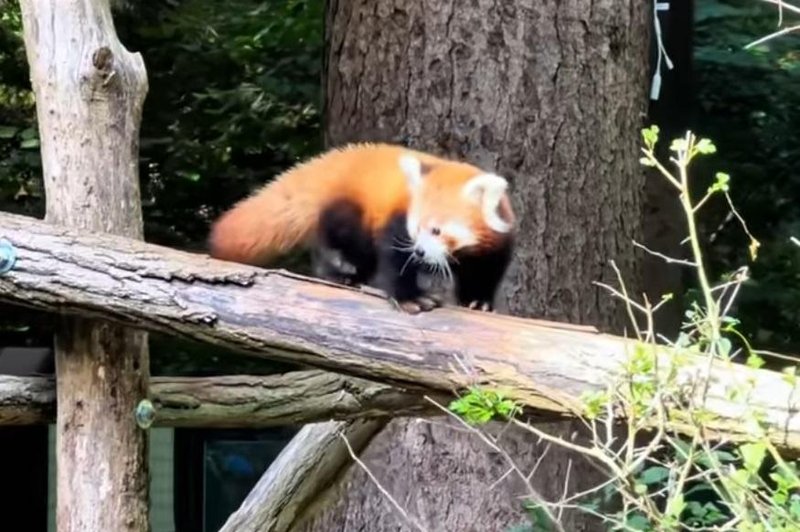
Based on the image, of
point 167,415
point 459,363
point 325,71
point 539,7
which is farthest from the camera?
point 325,71

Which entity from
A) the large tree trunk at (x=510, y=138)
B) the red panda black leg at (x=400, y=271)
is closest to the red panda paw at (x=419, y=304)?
the red panda black leg at (x=400, y=271)

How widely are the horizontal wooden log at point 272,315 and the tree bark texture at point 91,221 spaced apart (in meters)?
0.12

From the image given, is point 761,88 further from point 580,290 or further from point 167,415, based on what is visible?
point 167,415

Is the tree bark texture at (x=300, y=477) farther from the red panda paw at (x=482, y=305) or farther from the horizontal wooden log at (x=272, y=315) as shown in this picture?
the horizontal wooden log at (x=272, y=315)

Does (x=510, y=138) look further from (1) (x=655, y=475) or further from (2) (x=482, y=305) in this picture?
(1) (x=655, y=475)

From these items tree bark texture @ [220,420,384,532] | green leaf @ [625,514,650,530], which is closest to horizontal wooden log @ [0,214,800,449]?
green leaf @ [625,514,650,530]

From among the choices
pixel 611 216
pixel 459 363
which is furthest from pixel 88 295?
pixel 611 216

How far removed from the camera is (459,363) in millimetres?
2031

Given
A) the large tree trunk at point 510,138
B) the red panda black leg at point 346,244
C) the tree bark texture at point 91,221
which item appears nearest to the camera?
the tree bark texture at point 91,221

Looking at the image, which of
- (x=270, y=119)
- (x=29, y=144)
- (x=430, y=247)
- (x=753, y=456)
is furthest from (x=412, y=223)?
(x=29, y=144)

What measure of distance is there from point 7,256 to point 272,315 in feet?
1.48

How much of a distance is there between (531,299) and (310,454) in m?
0.65

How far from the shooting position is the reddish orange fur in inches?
102

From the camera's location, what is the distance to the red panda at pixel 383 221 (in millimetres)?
2588
